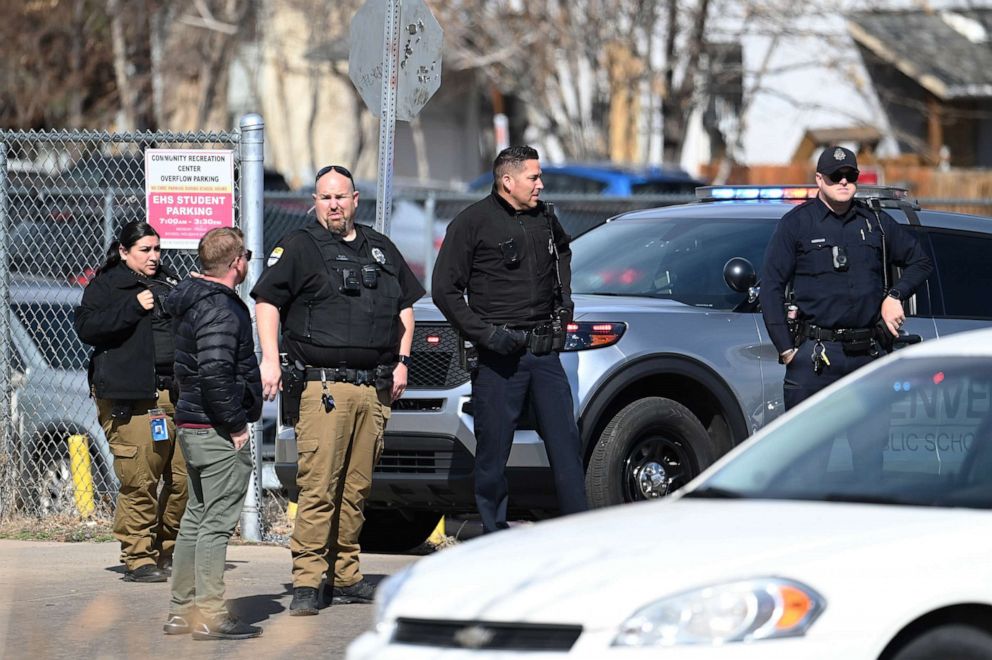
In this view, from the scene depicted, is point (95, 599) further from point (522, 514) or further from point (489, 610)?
point (489, 610)

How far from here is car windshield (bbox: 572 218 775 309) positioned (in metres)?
8.90

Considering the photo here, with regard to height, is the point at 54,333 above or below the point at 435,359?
below

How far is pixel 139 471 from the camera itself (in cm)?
830

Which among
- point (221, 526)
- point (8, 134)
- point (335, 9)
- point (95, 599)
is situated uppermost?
point (335, 9)

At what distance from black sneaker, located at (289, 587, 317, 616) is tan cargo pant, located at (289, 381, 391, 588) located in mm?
27

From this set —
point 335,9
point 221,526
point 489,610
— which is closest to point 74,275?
point 221,526

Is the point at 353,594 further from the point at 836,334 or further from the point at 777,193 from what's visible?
the point at 777,193

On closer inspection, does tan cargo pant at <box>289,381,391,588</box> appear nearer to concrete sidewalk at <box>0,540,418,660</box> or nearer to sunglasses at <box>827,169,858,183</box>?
concrete sidewalk at <box>0,540,418,660</box>

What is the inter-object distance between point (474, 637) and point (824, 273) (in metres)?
4.14

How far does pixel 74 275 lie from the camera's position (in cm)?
1151

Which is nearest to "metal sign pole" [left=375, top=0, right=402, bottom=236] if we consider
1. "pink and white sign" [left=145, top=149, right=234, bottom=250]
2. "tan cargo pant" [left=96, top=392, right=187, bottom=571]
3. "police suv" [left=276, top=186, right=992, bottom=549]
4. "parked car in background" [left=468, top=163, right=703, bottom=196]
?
"police suv" [left=276, top=186, right=992, bottom=549]

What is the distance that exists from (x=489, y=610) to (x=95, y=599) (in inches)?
152

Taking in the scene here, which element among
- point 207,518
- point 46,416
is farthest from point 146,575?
point 46,416

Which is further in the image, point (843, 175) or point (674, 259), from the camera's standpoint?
point (674, 259)
